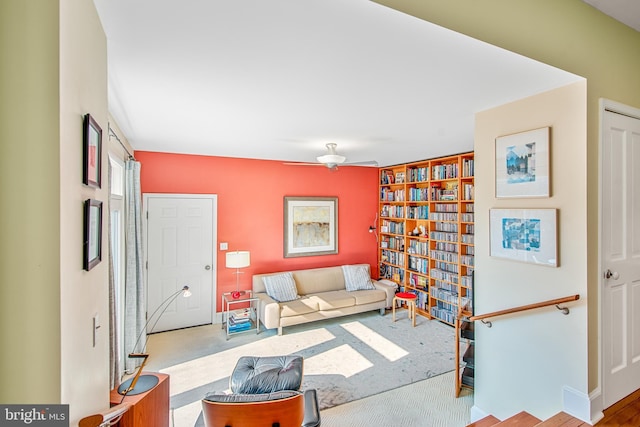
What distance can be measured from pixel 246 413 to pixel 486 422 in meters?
1.92

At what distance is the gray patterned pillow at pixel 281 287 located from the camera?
15.7 feet

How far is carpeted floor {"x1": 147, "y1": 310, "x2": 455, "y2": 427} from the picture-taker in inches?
125

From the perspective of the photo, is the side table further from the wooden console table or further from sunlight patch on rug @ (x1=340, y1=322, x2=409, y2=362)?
the wooden console table

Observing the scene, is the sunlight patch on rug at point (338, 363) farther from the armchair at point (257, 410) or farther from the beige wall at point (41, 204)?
the beige wall at point (41, 204)

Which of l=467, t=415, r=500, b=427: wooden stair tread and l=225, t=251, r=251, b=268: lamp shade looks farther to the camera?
l=225, t=251, r=251, b=268: lamp shade

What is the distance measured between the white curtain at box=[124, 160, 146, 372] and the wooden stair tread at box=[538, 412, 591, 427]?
377 cm

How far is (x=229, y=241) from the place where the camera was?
5.03 m

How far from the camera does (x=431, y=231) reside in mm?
5305

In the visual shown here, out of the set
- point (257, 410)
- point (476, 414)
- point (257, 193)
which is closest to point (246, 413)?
point (257, 410)

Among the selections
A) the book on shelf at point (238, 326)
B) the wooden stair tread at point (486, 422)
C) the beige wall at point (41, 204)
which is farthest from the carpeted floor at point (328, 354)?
the beige wall at point (41, 204)

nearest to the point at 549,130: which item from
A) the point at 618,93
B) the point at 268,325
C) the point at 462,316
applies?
the point at 618,93

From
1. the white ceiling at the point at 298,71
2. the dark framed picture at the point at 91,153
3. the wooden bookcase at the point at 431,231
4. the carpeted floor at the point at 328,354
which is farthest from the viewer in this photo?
the wooden bookcase at the point at 431,231

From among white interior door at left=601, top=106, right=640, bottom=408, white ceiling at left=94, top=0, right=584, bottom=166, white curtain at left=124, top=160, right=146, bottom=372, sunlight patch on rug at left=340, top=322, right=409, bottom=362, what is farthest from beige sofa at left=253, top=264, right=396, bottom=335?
white interior door at left=601, top=106, right=640, bottom=408

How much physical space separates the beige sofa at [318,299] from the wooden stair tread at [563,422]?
10.3ft
